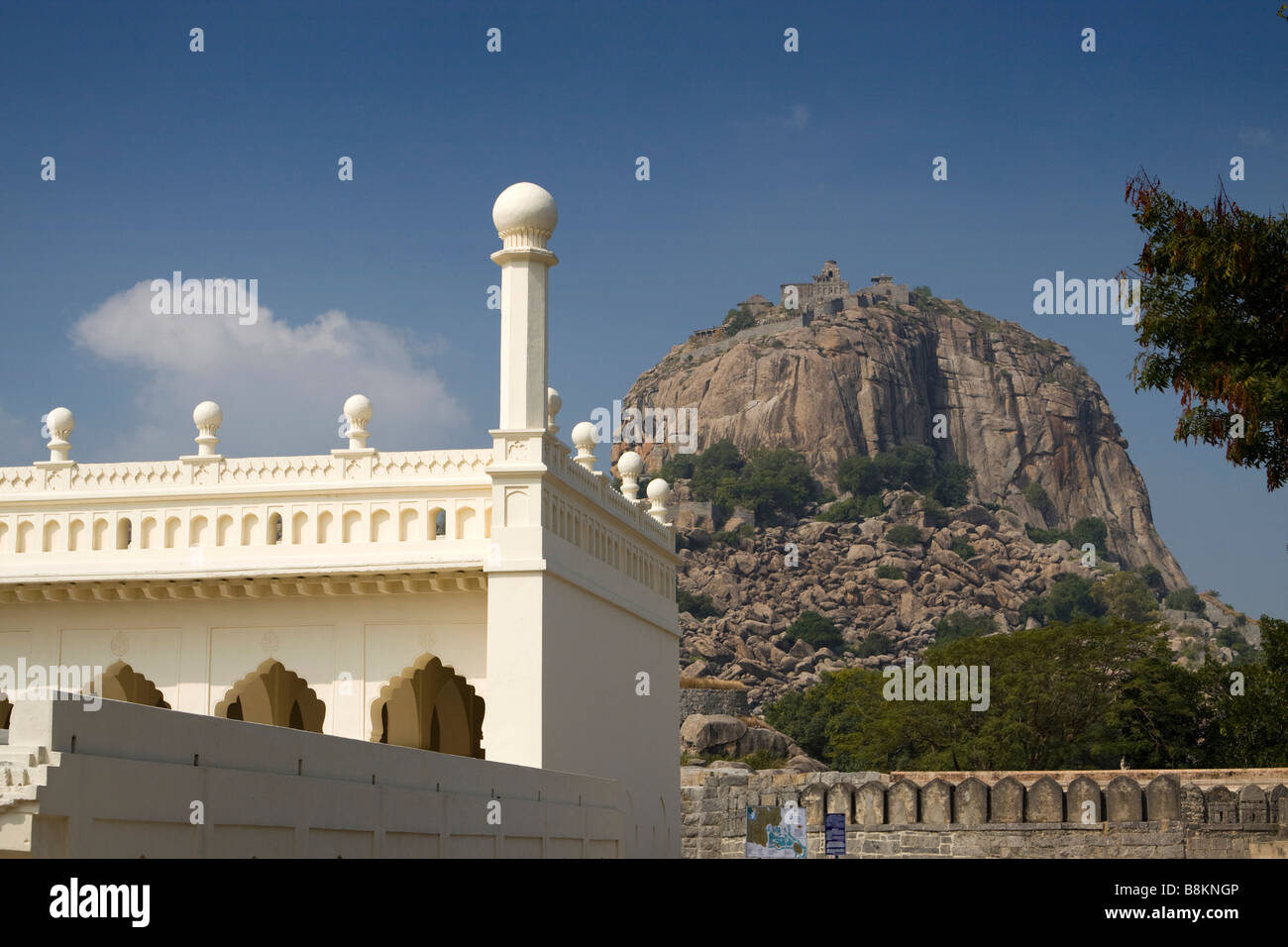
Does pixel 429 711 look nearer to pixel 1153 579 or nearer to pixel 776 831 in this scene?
pixel 776 831

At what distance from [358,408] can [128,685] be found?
5.42 meters

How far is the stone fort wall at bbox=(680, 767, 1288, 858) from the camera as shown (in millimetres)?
31969

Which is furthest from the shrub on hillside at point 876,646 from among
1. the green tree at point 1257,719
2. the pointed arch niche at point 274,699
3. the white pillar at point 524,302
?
the white pillar at point 524,302

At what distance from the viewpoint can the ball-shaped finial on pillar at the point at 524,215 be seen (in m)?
22.8

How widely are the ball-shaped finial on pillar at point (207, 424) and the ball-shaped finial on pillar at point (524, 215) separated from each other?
18.0 ft

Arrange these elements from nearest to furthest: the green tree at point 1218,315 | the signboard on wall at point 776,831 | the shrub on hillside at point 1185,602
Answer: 1. the green tree at point 1218,315
2. the signboard on wall at point 776,831
3. the shrub on hillside at point 1185,602

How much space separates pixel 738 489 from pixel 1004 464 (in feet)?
119

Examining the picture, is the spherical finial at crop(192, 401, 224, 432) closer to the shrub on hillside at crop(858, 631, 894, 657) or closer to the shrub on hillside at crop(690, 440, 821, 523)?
the shrub on hillside at crop(858, 631, 894, 657)

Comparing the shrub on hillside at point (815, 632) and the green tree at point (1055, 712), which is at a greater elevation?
the shrub on hillside at point (815, 632)

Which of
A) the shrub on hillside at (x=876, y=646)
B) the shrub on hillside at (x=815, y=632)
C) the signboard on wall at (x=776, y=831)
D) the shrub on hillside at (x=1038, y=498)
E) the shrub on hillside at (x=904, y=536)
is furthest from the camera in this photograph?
the shrub on hillside at (x=1038, y=498)

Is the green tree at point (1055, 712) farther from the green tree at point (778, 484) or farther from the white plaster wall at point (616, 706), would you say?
the green tree at point (778, 484)

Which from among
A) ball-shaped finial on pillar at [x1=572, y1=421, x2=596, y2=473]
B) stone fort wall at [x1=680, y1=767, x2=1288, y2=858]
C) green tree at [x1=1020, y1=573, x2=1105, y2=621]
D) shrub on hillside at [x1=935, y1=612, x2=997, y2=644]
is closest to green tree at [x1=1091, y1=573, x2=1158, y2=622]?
green tree at [x1=1020, y1=573, x2=1105, y2=621]

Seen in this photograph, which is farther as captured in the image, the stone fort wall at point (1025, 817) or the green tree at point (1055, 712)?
the green tree at point (1055, 712)

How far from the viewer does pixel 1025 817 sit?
33.0m
